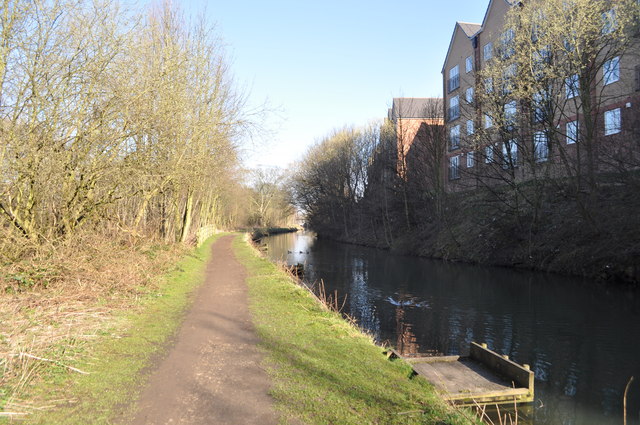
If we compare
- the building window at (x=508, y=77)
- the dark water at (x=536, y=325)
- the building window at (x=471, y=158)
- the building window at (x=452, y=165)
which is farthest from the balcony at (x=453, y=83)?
the dark water at (x=536, y=325)

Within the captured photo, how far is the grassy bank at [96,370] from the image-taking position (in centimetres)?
438

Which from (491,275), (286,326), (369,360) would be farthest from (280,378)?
(491,275)

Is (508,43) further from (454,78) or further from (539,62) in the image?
(454,78)

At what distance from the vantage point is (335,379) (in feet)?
18.5

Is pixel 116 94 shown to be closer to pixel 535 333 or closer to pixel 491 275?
pixel 535 333

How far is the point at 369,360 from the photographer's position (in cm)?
673

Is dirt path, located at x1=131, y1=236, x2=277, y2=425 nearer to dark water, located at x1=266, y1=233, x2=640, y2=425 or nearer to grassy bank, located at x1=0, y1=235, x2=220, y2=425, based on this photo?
grassy bank, located at x1=0, y1=235, x2=220, y2=425

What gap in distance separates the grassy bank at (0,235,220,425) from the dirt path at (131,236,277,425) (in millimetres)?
265

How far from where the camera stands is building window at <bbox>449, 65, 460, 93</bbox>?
130ft

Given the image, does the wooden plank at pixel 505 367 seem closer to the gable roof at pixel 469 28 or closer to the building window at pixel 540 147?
the building window at pixel 540 147

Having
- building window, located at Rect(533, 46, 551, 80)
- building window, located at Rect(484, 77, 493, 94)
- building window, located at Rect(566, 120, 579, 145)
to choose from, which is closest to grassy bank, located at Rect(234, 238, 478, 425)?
building window, located at Rect(566, 120, 579, 145)

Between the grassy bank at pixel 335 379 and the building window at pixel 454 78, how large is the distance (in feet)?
116

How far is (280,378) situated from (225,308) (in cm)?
460

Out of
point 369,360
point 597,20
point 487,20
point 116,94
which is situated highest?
point 487,20
